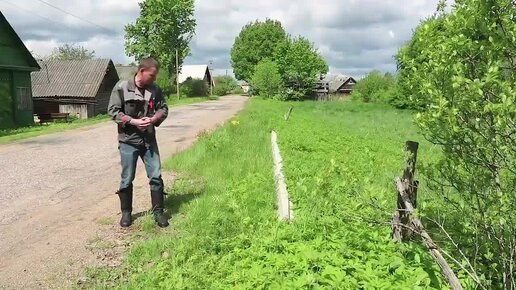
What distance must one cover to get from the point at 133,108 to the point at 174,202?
178 cm

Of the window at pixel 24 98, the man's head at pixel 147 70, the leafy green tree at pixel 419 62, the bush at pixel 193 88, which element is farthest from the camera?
the bush at pixel 193 88

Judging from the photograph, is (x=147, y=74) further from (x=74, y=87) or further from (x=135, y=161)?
(x=74, y=87)

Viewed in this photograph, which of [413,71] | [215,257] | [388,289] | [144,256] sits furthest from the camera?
[144,256]

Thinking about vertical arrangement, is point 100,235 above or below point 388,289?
below

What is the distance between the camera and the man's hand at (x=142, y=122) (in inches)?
239

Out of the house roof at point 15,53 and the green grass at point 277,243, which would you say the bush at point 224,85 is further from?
the green grass at point 277,243

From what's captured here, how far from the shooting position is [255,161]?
10000 mm

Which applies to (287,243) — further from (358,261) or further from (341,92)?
(341,92)

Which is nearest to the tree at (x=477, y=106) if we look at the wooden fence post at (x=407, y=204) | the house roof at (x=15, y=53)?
the wooden fence post at (x=407, y=204)

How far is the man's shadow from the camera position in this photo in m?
6.82

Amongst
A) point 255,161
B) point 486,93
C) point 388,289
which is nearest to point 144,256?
point 388,289

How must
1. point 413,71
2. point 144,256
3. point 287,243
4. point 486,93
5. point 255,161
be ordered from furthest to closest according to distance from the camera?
point 255,161 < point 144,256 < point 287,243 < point 413,71 < point 486,93

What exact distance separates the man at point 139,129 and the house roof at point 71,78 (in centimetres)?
3715

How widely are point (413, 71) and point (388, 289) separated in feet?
4.99
